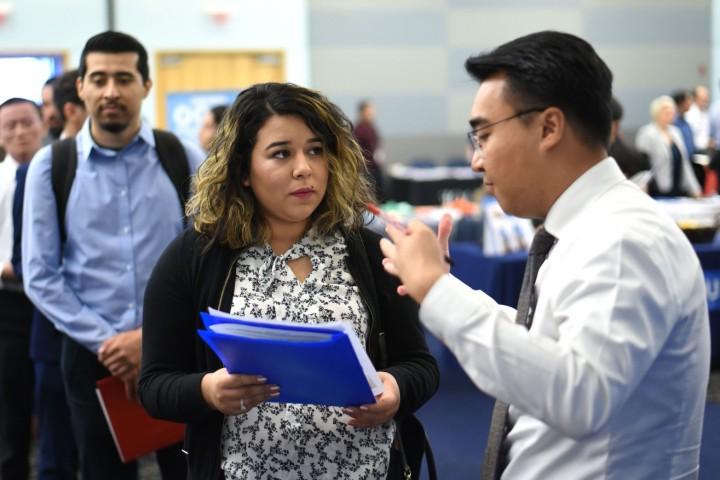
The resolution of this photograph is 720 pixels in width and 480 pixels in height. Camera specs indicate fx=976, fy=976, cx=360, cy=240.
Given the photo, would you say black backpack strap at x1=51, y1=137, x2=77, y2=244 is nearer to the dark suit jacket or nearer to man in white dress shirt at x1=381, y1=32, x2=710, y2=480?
the dark suit jacket

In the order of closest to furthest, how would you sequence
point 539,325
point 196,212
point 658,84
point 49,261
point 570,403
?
point 570,403 < point 539,325 < point 196,212 < point 49,261 < point 658,84

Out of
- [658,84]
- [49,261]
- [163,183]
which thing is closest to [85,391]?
[49,261]

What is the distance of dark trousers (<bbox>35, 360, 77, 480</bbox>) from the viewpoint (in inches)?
142

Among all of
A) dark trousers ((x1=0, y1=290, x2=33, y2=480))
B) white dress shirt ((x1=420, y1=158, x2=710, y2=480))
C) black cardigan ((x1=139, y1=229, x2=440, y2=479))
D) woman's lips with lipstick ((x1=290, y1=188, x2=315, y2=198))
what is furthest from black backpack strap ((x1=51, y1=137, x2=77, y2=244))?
white dress shirt ((x1=420, y1=158, x2=710, y2=480))

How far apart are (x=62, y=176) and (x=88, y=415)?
73cm

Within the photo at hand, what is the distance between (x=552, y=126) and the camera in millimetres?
1462

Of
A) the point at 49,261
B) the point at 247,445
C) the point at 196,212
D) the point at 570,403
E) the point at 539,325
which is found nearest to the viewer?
the point at 570,403

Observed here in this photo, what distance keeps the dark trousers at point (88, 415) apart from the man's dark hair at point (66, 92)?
1.18 m

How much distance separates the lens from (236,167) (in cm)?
200

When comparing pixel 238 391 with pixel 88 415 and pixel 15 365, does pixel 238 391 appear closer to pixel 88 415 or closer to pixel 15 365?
pixel 88 415

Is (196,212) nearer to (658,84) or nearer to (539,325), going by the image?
(539,325)

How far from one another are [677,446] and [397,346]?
70 centimetres

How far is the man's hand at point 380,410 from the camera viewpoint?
178cm

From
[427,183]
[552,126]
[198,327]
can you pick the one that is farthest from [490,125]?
[427,183]
